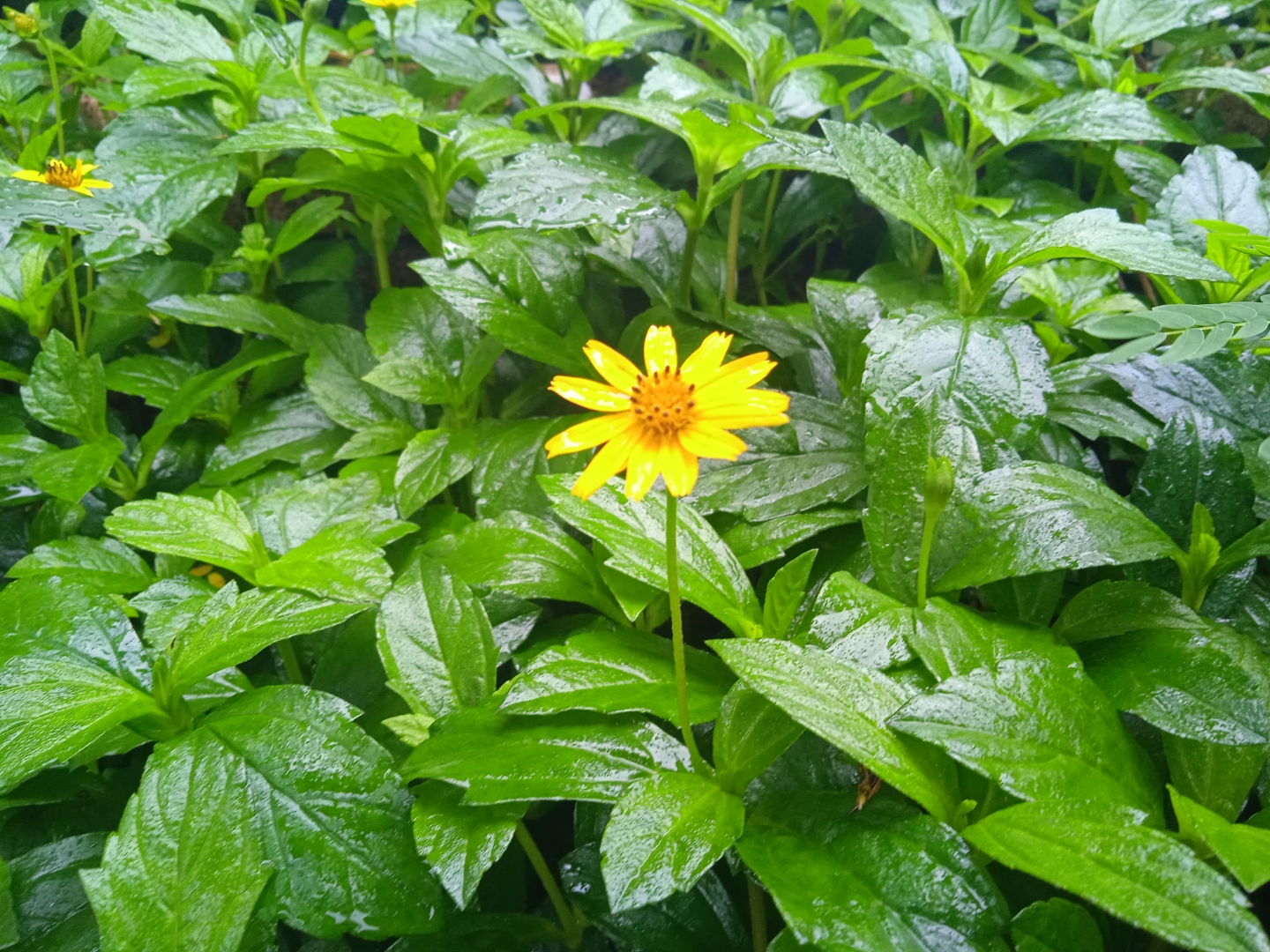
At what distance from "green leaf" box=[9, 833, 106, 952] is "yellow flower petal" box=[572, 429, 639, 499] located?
Answer: 51 centimetres

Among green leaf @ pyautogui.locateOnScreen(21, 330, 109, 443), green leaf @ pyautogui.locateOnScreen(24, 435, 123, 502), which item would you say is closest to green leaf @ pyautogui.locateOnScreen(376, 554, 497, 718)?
green leaf @ pyautogui.locateOnScreen(24, 435, 123, 502)

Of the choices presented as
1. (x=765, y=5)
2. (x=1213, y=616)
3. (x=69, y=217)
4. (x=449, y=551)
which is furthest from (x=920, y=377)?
(x=765, y=5)

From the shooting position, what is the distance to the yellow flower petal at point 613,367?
0.58 meters

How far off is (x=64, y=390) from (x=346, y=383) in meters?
0.32

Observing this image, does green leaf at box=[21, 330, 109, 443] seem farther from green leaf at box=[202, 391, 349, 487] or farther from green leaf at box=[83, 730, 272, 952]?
green leaf at box=[83, 730, 272, 952]

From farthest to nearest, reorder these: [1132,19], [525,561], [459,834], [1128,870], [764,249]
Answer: [764,249], [1132,19], [525,561], [459,834], [1128,870]

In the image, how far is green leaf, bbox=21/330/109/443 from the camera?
926mm

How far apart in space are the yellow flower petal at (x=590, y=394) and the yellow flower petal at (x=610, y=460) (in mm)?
28

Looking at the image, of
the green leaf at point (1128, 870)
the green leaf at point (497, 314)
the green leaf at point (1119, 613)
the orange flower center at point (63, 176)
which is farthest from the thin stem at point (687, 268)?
Result: the orange flower center at point (63, 176)

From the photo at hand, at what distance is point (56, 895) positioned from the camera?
1.99 ft

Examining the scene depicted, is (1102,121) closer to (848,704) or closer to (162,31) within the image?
(848,704)

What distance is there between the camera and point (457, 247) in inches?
35.6

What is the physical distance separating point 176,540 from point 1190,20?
4.85 ft

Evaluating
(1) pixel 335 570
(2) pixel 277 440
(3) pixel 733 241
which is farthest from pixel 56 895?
(3) pixel 733 241
